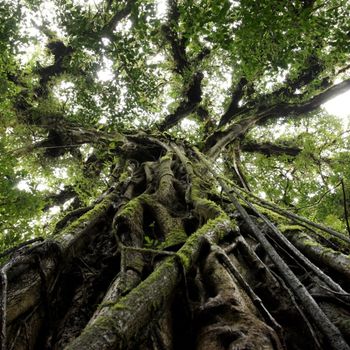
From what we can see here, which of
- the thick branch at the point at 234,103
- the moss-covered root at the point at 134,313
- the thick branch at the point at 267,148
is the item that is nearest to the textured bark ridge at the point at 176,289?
the moss-covered root at the point at 134,313

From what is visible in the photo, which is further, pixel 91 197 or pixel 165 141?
pixel 165 141

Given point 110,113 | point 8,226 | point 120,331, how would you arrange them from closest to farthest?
point 120,331 → point 8,226 → point 110,113

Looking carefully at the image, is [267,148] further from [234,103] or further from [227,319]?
[227,319]

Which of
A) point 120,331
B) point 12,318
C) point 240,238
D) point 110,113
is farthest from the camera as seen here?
point 110,113

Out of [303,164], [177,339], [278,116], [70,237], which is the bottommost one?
[177,339]

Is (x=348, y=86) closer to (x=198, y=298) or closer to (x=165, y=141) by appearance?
(x=165, y=141)

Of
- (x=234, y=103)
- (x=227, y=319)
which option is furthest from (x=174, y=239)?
(x=234, y=103)

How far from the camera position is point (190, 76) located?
10.2 meters

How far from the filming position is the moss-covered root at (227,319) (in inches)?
78.7

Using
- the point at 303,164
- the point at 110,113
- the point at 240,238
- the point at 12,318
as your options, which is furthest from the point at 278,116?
the point at 12,318

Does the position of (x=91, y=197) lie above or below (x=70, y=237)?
above

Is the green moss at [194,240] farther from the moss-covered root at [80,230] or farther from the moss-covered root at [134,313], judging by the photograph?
the moss-covered root at [80,230]

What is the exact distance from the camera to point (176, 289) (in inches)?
103

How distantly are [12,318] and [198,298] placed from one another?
1.43m
